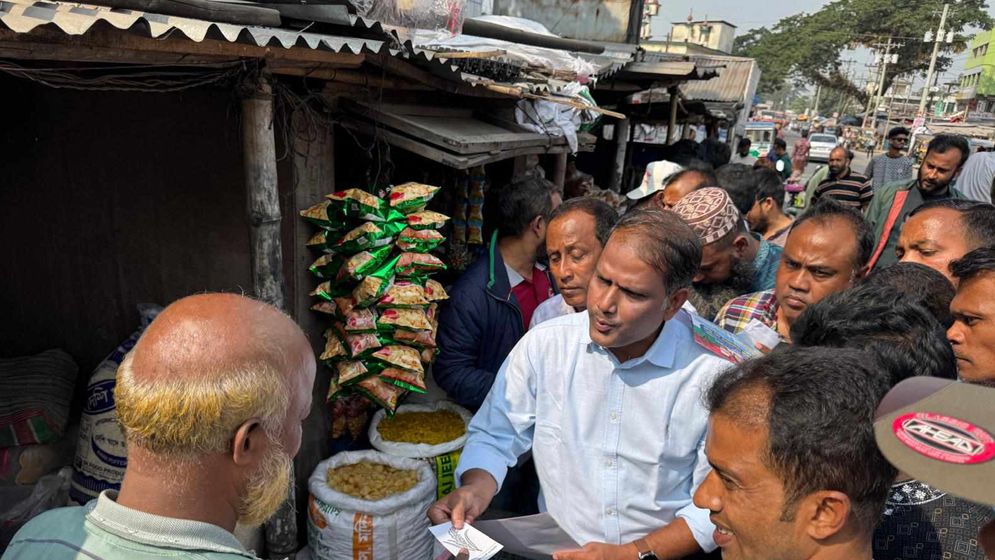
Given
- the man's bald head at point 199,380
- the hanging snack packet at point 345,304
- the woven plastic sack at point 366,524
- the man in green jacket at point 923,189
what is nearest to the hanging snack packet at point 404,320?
the hanging snack packet at point 345,304

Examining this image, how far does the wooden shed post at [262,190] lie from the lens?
9.25 ft

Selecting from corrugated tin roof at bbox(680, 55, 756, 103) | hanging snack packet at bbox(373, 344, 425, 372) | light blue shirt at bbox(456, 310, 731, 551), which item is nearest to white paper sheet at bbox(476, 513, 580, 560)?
light blue shirt at bbox(456, 310, 731, 551)

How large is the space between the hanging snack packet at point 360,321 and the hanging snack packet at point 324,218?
0.47m

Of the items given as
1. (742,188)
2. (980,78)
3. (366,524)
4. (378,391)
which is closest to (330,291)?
(378,391)

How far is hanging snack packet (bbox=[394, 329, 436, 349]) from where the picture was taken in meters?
3.31

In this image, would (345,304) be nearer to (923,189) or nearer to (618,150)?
(923,189)

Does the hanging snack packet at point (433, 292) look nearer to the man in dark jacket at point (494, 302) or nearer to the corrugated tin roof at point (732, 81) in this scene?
the man in dark jacket at point (494, 302)

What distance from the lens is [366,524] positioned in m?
3.11

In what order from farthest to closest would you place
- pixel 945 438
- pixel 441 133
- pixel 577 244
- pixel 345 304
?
pixel 441 133
pixel 345 304
pixel 577 244
pixel 945 438

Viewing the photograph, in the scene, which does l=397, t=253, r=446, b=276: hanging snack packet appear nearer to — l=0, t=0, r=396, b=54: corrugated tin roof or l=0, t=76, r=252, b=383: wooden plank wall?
l=0, t=76, r=252, b=383: wooden plank wall

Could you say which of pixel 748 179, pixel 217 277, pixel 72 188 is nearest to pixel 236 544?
pixel 217 277

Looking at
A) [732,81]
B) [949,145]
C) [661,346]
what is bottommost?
[661,346]

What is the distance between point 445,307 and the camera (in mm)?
3562

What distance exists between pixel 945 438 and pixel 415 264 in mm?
2663
